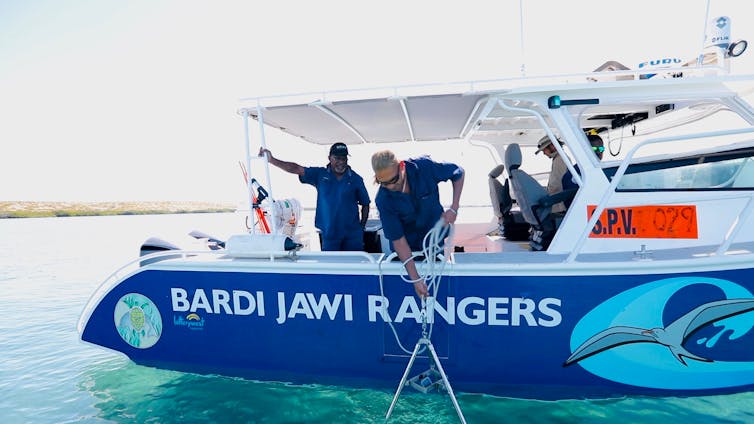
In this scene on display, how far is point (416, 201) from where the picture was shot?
2857 millimetres

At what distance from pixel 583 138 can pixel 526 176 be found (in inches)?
24.7

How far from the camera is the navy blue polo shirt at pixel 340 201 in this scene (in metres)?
3.75

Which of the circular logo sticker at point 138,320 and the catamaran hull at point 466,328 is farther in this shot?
the circular logo sticker at point 138,320

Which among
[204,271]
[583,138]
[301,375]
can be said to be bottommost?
[301,375]

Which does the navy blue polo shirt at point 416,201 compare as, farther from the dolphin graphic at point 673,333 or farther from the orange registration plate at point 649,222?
the dolphin graphic at point 673,333

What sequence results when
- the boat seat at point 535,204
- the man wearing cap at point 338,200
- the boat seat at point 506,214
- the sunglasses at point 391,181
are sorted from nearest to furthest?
the sunglasses at point 391,181
the boat seat at point 535,204
the man wearing cap at point 338,200
the boat seat at point 506,214

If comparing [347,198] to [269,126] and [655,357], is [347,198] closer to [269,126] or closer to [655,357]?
[269,126]

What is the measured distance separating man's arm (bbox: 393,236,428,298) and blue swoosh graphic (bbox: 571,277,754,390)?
112 centimetres

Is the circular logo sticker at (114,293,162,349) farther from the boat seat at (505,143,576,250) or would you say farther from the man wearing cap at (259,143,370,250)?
the boat seat at (505,143,576,250)

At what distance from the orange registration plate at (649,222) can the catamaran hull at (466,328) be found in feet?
1.28

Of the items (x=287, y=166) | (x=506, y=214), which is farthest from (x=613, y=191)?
(x=287, y=166)

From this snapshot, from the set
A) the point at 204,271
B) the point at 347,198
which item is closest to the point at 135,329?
the point at 204,271

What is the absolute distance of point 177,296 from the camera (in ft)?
11.1

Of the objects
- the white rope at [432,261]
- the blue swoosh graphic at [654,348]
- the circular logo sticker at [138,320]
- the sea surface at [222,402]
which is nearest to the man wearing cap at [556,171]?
the blue swoosh graphic at [654,348]
